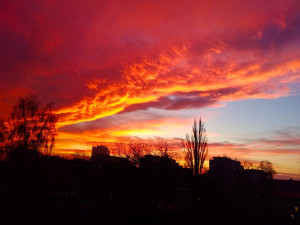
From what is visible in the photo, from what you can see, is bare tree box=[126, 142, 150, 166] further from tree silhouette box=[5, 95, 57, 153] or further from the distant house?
the distant house

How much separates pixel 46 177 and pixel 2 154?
9.71 m

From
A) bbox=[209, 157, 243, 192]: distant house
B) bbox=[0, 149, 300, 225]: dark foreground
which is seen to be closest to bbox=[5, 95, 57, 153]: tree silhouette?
bbox=[0, 149, 300, 225]: dark foreground

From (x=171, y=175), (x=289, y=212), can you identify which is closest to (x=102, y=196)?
(x=171, y=175)

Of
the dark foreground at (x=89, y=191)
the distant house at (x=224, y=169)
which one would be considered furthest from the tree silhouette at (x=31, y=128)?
the distant house at (x=224, y=169)

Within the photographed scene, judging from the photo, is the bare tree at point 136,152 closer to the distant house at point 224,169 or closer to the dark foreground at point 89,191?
the dark foreground at point 89,191

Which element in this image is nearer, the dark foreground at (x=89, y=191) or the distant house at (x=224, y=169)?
the dark foreground at (x=89, y=191)

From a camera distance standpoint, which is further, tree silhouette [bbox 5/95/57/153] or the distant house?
the distant house

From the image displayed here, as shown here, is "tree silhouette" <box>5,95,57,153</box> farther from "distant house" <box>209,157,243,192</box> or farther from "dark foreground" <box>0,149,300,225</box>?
"distant house" <box>209,157,243,192</box>

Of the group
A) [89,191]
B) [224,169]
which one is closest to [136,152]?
[89,191]

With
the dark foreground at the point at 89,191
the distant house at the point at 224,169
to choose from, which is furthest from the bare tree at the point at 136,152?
the distant house at the point at 224,169

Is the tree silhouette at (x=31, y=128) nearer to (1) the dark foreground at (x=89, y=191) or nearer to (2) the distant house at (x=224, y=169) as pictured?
(1) the dark foreground at (x=89, y=191)

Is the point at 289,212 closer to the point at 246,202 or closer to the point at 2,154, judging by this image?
the point at 246,202

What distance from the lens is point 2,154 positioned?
34.8 metres

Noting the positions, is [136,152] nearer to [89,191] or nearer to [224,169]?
[89,191]
